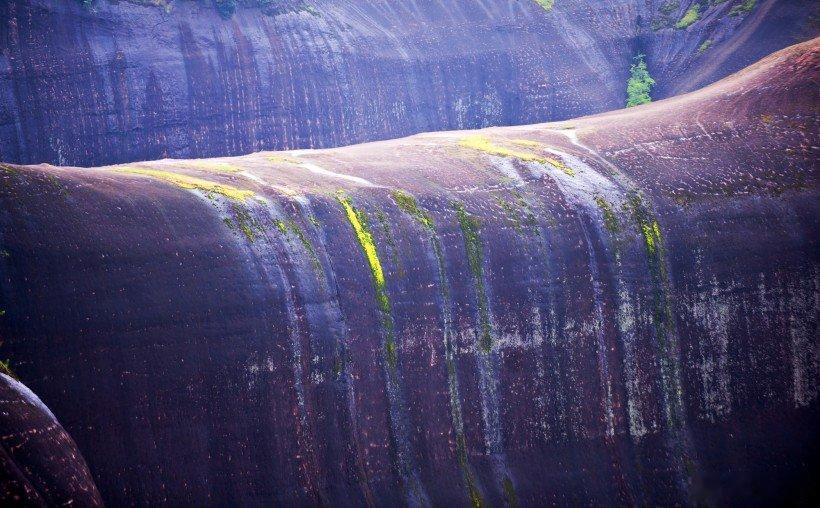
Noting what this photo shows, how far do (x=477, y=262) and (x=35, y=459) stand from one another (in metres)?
5.27

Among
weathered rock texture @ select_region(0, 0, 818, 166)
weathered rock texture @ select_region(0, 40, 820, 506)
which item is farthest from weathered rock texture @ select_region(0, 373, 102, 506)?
weathered rock texture @ select_region(0, 0, 818, 166)

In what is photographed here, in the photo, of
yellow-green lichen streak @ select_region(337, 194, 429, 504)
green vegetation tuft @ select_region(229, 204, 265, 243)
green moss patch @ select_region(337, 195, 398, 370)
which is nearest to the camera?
green vegetation tuft @ select_region(229, 204, 265, 243)

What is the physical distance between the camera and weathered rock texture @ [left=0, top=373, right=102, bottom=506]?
14.6 ft

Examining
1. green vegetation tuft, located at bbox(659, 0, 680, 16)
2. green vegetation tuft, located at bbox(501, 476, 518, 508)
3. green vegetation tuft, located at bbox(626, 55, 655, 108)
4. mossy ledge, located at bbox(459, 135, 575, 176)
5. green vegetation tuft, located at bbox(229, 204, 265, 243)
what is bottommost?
green vegetation tuft, located at bbox(501, 476, 518, 508)

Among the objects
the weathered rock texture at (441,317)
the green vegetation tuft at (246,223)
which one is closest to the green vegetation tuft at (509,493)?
the weathered rock texture at (441,317)

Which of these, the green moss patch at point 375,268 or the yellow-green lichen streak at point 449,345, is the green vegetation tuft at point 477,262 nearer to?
the yellow-green lichen streak at point 449,345

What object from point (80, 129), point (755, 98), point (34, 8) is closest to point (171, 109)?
point (80, 129)

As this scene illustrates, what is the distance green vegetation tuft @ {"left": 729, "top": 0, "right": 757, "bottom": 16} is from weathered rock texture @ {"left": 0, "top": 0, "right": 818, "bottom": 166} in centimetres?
16

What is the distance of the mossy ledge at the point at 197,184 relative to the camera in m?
7.70

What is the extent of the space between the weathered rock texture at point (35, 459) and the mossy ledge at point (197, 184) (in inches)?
123

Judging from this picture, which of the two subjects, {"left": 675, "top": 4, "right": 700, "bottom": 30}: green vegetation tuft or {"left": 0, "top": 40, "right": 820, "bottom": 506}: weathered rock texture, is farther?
{"left": 675, "top": 4, "right": 700, "bottom": 30}: green vegetation tuft

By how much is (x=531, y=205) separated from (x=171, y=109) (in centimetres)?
1360

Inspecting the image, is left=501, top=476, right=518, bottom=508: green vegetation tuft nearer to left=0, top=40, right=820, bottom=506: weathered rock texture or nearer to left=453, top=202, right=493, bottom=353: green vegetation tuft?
left=0, top=40, right=820, bottom=506: weathered rock texture

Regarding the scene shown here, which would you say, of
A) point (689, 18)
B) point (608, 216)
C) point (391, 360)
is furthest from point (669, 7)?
point (391, 360)
